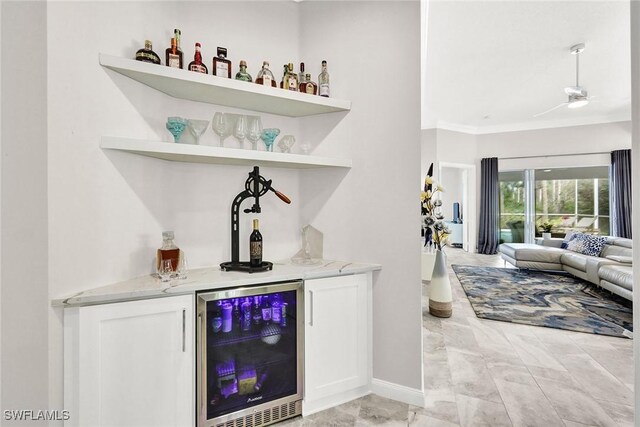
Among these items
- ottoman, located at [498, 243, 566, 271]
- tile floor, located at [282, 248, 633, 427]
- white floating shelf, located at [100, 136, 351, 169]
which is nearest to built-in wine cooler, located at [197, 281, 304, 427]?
tile floor, located at [282, 248, 633, 427]

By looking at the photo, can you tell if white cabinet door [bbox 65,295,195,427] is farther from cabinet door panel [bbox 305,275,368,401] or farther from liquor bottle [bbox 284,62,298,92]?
liquor bottle [bbox 284,62,298,92]

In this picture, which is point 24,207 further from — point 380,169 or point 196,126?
point 380,169

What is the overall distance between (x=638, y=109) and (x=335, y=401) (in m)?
2.15

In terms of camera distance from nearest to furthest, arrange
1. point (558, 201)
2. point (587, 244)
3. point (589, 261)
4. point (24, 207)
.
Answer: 1. point (24, 207)
2. point (589, 261)
3. point (587, 244)
4. point (558, 201)

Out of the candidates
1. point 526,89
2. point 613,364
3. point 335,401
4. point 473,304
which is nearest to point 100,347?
point 335,401

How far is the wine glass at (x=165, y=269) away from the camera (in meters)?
1.68

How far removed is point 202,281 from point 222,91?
112cm

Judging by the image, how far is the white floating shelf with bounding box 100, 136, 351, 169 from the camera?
1549 mm

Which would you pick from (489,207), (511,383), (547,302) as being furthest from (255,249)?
(489,207)

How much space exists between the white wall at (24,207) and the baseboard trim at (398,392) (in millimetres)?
1777

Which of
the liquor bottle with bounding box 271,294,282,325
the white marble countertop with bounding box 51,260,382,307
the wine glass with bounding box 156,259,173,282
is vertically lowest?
the liquor bottle with bounding box 271,294,282,325

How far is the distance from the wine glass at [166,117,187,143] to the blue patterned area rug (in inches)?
139

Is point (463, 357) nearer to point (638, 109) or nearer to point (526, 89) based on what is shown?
point (638, 109)

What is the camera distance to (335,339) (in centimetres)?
193
